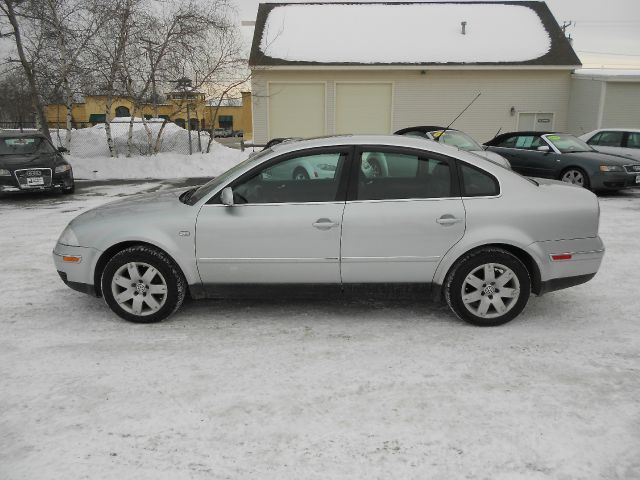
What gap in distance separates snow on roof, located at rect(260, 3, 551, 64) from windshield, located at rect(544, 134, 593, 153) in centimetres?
869

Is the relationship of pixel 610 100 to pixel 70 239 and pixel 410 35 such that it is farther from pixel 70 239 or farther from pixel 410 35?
pixel 70 239

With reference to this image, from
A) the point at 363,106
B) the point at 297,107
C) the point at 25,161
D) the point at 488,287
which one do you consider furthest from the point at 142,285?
the point at 363,106

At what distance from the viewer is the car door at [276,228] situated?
4.17 meters

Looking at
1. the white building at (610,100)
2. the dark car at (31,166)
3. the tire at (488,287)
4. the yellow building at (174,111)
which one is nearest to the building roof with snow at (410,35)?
the white building at (610,100)

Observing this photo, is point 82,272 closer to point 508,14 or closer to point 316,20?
point 316,20

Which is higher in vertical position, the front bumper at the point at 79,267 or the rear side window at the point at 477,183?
the rear side window at the point at 477,183

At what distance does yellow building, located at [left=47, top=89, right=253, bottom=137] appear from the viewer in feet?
56.6

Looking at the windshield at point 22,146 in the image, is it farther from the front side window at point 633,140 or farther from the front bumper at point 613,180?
the front side window at point 633,140

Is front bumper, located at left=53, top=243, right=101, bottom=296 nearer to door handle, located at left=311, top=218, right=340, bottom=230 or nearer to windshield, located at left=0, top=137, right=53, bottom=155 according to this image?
door handle, located at left=311, top=218, right=340, bottom=230

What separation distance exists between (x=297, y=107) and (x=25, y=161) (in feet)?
35.3

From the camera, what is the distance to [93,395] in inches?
130

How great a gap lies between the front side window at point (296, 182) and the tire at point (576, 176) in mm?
8306

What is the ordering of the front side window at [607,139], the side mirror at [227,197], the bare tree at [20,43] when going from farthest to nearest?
the bare tree at [20,43]
the front side window at [607,139]
the side mirror at [227,197]

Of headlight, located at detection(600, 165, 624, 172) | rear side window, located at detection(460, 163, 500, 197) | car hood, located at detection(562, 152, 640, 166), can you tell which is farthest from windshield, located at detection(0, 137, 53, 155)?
headlight, located at detection(600, 165, 624, 172)
